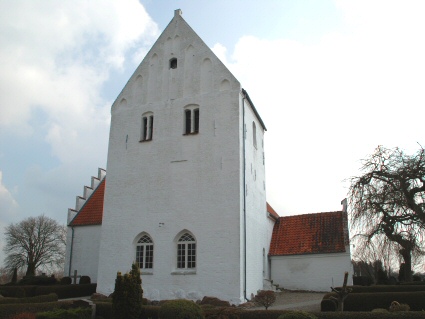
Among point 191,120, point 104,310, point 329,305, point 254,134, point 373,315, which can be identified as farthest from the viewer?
point 254,134

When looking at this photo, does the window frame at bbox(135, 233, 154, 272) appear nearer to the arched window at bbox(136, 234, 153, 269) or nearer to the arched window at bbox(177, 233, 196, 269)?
the arched window at bbox(136, 234, 153, 269)

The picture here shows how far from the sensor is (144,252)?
61.3 feet

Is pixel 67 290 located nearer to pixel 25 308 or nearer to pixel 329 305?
pixel 25 308

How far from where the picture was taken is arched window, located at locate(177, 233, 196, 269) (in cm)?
1777

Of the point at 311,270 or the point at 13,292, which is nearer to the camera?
the point at 13,292

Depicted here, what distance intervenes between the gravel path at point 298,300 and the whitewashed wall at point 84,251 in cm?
1128

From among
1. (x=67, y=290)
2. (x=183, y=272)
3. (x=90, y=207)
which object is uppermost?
(x=90, y=207)

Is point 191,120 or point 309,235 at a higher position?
point 191,120

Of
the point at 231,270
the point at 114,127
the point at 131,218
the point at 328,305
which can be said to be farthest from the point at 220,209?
the point at 114,127

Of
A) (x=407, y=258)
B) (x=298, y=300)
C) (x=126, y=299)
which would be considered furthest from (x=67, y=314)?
(x=407, y=258)

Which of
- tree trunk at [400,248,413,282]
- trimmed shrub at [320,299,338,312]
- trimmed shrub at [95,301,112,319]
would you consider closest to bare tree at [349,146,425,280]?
tree trunk at [400,248,413,282]

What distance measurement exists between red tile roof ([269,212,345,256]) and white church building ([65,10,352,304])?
0.13m

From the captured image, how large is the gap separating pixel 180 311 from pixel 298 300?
8972 mm

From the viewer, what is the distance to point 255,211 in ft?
67.1
